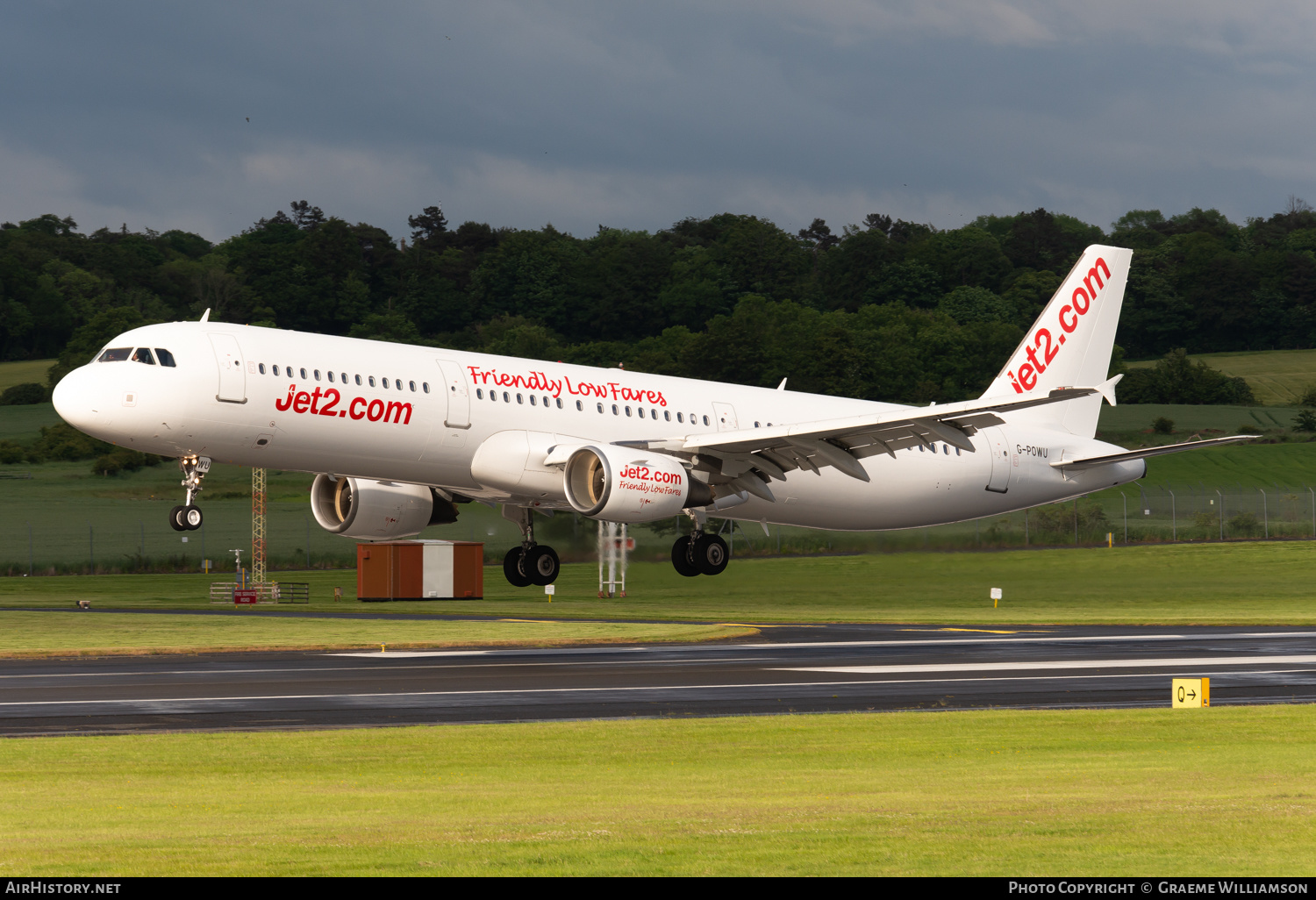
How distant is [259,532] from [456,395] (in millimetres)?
45241

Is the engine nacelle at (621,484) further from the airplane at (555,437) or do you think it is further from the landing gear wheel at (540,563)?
Answer: the landing gear wheel at (540,563)

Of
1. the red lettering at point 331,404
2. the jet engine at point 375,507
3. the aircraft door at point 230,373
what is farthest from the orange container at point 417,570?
the aircraft door at point 230,373

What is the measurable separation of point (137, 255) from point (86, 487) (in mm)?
85025

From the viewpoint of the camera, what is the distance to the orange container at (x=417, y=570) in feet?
231

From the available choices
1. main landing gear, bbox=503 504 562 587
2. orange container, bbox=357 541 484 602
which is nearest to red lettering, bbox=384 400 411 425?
main landing gear, bbox=503 504 562 587

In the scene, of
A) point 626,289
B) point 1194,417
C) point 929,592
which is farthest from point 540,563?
point 626,289

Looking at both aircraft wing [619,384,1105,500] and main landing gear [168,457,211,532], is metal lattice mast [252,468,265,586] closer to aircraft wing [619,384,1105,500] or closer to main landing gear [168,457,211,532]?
aircraft wing [619,384,1105,500]

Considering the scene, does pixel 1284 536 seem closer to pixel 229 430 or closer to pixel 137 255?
pixel 229 430

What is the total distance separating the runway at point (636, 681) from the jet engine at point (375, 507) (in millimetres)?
4973

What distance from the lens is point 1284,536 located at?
8412 centimetres

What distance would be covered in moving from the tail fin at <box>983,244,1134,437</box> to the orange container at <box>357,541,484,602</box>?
27252 mm

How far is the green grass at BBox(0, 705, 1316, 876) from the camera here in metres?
12.8

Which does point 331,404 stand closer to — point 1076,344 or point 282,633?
point 282,633

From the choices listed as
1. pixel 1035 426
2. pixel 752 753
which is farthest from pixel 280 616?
pixel 752 753
